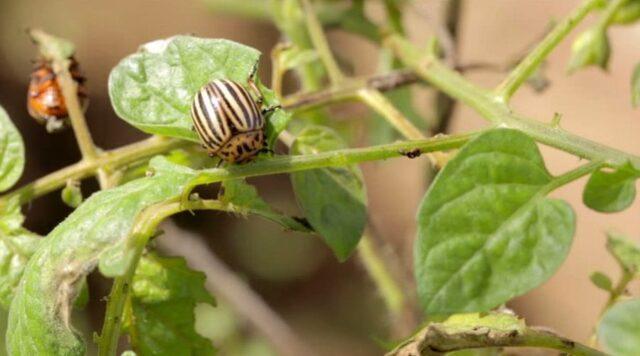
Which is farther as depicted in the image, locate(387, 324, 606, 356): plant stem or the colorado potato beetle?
the colorado potato beetle

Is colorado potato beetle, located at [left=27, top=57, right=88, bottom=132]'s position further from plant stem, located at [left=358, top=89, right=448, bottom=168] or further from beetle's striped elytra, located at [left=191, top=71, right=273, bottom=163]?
plant stem, located at [left=358, top=89, right=448, bottom=168]

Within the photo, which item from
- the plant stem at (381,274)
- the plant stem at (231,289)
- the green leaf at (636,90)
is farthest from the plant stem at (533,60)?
the plant stem at (231,289)

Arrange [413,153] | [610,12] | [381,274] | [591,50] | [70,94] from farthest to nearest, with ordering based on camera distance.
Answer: [381,274]
[591,50]
[610,12]
[70,94]
[413,153]

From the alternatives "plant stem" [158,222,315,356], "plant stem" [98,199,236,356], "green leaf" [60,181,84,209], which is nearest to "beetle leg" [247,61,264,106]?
"plant stem" [98,199,236,356]

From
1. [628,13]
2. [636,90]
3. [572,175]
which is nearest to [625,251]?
[636,90]

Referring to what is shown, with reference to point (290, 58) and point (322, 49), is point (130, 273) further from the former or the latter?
point (322, 49)

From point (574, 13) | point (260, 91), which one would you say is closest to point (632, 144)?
point (574, 13)

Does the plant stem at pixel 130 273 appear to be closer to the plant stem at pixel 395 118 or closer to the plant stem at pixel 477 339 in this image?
the plant stem at pixel 477 339
